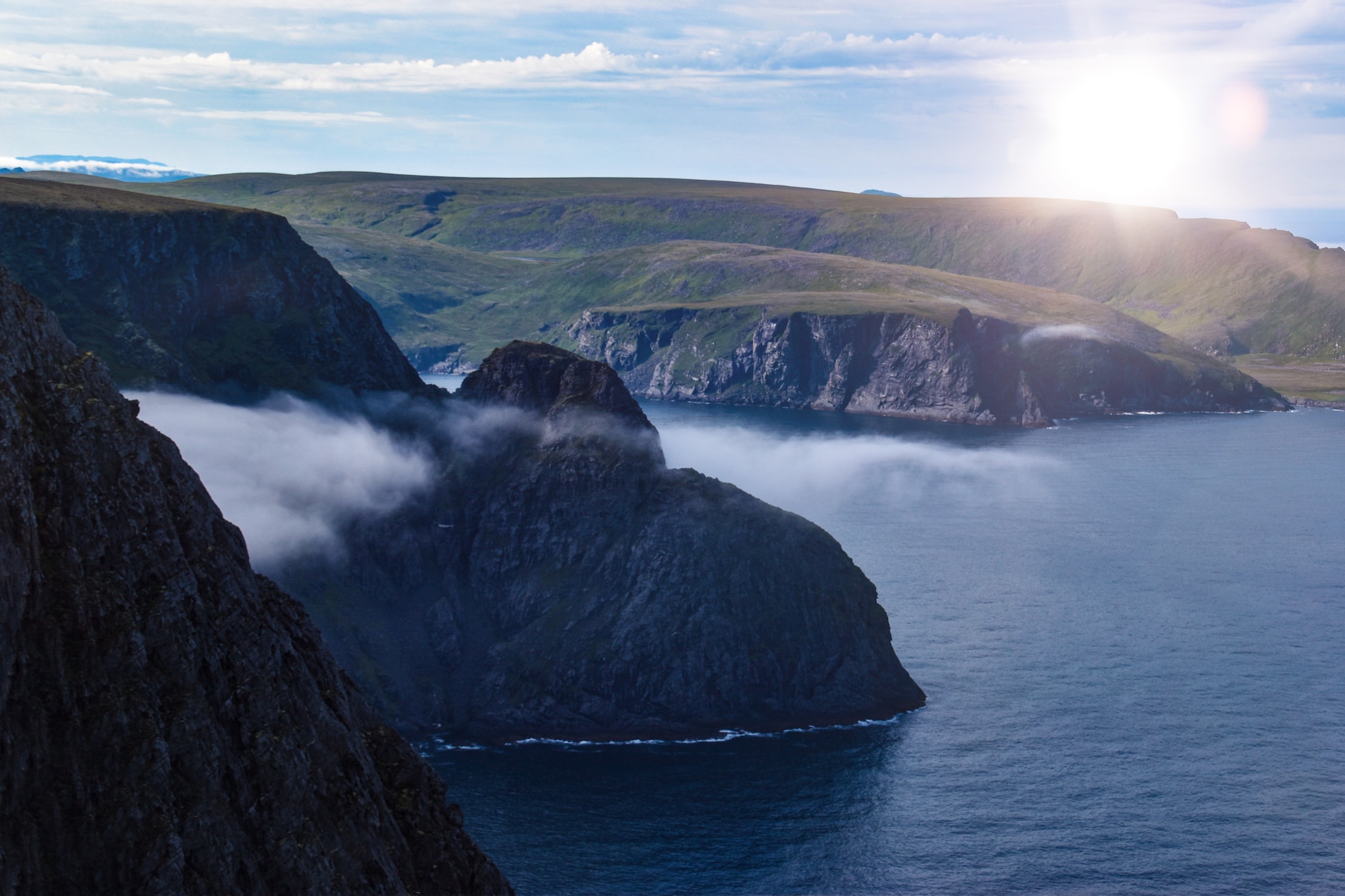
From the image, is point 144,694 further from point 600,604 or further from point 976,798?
point 600,604

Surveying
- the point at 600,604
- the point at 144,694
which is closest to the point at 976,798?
the point at 600,604

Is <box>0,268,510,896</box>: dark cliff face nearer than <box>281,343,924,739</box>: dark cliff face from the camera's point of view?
Yes

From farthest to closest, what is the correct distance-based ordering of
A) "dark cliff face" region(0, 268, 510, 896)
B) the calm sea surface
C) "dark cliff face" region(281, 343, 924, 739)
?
"dark cliff face" region(281, 343, 924, 739), the calm sea surface, "dark cliff face" region(0, 268, 510, 896)

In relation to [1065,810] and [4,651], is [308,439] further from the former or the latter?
[4,651]

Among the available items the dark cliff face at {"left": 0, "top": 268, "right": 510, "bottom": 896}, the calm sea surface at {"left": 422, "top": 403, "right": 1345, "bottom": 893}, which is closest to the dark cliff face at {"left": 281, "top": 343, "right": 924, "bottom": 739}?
the calm sea surface at {"left": 422, "top": 403, "right": 1345, "bottom": 893}

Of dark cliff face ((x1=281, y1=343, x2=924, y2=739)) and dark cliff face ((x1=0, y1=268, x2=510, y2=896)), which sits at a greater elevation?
dark cliff face ((x1=0, y1=268, x2=510, y2=896))

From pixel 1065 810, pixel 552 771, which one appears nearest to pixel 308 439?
pixel 552 771

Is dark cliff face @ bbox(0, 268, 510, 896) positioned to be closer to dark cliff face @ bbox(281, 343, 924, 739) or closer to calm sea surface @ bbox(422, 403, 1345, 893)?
calm sea surface @ bbox(422, 403, 1345, 893)
